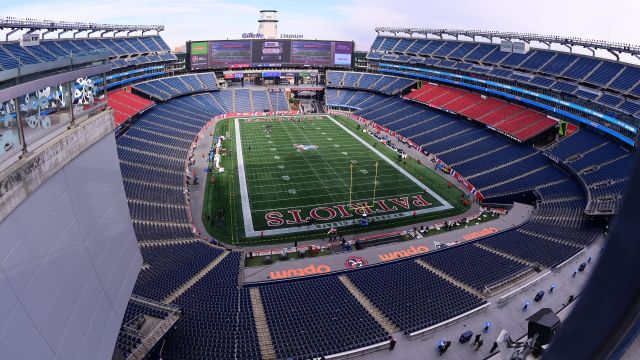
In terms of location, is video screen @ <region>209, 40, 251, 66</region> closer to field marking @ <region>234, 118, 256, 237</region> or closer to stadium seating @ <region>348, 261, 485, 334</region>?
field marking @ <region>234, 118, 256, 237</region>

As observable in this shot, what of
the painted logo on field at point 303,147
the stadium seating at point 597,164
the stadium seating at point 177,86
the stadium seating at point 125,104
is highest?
the stadium seating at point 177,86

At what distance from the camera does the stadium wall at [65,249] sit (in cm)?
745

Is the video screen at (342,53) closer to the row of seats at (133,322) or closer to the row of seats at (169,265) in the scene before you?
the row of seats at (169,265)

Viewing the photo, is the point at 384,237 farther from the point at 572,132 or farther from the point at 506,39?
the point at 506,39

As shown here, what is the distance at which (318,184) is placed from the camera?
4475 cm

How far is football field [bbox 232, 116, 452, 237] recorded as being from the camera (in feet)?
122

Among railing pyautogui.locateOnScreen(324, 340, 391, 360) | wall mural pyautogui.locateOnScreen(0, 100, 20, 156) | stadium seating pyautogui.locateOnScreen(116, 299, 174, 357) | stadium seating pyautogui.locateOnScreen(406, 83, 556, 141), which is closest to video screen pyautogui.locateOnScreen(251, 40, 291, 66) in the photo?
stadium seating pyautogui.locateOnScreen(406, 83, 556, 141)

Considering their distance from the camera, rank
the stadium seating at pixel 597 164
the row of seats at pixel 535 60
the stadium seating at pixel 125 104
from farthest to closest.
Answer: the stadium seating at pixel 125 104
the row of seats at pixel 535 60
the stadium seating at pixel 597 164

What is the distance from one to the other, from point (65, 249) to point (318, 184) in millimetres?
36093

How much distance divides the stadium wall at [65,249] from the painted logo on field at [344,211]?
2415cm

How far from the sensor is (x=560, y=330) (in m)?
2.81

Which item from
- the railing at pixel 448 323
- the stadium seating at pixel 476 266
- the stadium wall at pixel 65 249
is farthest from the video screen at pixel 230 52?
the stadium wall at pixel 65 249

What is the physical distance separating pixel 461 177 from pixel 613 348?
150 feet

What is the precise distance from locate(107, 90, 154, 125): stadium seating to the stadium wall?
1777 inches
